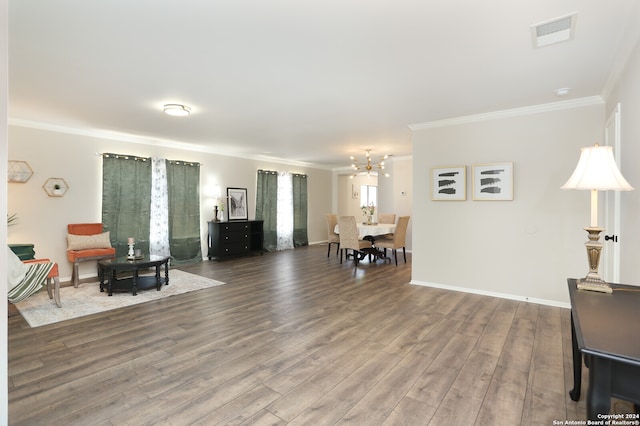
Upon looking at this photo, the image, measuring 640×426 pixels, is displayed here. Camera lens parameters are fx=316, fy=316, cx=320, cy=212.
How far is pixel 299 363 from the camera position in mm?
2438

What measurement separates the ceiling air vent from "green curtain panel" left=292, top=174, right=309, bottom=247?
7.02 m

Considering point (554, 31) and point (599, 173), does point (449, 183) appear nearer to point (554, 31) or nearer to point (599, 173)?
point (554, 31)

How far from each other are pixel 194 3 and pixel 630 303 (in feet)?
9.29

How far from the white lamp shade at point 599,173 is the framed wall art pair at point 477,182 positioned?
221cm

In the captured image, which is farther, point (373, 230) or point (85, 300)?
point (373, 230)

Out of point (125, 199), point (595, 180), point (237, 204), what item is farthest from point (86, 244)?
point (595, 180)

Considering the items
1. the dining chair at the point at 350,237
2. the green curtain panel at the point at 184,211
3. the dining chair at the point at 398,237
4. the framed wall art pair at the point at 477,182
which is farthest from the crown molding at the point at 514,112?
the green curtain panel at the point at 184,211

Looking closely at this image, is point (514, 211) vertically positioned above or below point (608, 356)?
above

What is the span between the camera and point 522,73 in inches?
114

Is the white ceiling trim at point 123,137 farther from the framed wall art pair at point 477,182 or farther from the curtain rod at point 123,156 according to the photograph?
the framed wall art pair at point 477,182

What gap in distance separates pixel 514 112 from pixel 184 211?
19.7 feet

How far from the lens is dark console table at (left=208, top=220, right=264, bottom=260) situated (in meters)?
6.80

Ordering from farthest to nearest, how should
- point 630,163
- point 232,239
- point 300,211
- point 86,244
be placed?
point 300,211 < point 232,239 < point 86,244 < point 630,163

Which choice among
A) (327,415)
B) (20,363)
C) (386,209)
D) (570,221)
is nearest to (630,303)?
(327,415)
